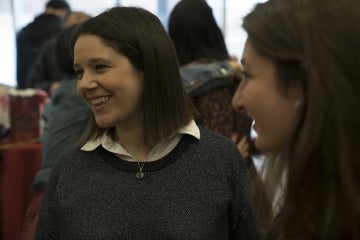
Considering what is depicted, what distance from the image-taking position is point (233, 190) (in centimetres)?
144

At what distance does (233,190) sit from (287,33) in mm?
A: 627

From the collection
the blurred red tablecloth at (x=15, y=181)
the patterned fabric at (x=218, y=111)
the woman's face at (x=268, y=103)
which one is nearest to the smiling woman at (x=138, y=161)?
the woman's face at (x=268, y=103)

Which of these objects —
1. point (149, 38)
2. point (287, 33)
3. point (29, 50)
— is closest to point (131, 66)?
point (149, 38)

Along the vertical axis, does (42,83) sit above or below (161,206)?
below

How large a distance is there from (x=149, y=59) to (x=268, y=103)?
22.0 inches

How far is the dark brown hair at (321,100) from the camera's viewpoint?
0.87 m

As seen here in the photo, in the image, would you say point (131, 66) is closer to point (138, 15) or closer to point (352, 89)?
point (138, 15)

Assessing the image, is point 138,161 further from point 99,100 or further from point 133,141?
point 99,100

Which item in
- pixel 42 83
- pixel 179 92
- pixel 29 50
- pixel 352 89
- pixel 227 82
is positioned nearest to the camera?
pixel 352 89

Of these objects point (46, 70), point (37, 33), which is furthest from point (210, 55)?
point (37, 33)

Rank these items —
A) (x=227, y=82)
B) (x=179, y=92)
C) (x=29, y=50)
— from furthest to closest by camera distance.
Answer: (x=29, y=50), (x=227, y=82), (x=179, y=92)

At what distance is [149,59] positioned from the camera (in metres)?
1.44

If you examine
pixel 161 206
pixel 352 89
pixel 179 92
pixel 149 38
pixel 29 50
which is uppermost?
pixel 352 89

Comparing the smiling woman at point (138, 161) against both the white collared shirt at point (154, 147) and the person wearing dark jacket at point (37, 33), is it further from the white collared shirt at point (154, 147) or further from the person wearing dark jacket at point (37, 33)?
the person wearing dark jacket at point (37, 33)
